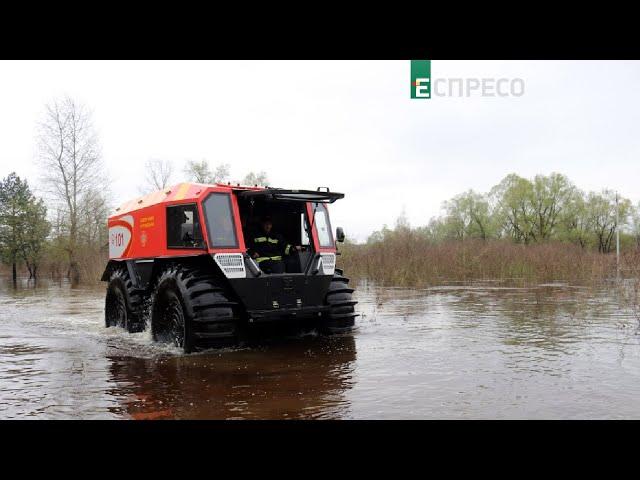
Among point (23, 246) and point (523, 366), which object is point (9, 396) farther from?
point (23, 246)

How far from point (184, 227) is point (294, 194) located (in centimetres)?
194

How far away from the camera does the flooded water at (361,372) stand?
6.05m

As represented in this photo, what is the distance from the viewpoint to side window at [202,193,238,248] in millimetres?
9523

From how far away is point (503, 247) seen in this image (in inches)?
1125

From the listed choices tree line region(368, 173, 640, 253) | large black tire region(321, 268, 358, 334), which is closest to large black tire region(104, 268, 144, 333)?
large black tire region(321, 268, 358, 334)

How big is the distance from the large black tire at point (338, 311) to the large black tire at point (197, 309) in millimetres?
1958

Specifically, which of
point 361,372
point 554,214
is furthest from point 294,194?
point 554,214

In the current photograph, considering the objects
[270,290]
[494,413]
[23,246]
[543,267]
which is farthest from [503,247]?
[23,246]

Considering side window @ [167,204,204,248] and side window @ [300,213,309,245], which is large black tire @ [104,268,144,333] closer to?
side window @ [167,204,204,248]

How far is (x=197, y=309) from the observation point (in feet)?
29.7

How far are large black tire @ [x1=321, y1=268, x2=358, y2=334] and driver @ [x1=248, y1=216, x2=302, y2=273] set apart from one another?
3.39 ft

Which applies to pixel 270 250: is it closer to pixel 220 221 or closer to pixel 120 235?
pixel 220 221

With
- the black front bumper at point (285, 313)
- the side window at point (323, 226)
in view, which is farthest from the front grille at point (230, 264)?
the side window at point (323, 226)

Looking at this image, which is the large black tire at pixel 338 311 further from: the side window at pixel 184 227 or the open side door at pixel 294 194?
the side window at pixel 184 227
